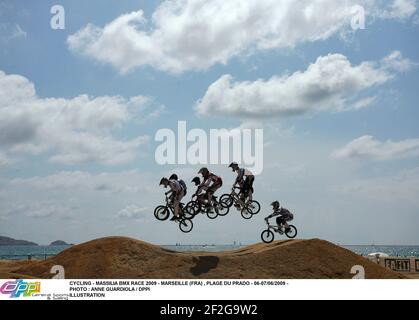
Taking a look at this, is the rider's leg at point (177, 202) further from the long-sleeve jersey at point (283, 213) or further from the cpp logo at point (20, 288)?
the cpp logo at point (20, 288)

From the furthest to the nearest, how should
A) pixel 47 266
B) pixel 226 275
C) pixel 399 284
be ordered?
1. pixel 47 266
2. pixel 226 275
3. pixel 399 284

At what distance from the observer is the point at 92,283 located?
1614 centimetres

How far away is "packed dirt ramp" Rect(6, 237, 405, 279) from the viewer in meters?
22.5

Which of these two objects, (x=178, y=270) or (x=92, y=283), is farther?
(x=178, y=270)

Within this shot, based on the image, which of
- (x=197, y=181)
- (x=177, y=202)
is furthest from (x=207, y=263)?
(x=197, y=181)

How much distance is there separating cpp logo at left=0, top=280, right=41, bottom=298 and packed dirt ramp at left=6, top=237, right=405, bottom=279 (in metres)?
6.84

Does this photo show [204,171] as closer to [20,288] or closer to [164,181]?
[164,181]

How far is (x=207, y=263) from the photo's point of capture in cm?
2333

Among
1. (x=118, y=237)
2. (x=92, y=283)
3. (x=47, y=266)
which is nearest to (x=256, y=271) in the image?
(x=118, y=237)

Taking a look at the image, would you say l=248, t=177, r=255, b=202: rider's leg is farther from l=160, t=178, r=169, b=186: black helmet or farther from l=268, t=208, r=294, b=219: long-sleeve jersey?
l=160, t=178, r=169, b=186: black helmet

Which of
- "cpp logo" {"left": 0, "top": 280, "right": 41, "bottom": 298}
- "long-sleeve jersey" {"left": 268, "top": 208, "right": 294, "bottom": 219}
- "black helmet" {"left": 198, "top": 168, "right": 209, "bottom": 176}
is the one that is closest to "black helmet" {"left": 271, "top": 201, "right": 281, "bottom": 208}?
"long-sleeve jersey" {"left": 268, "top": 208, "right": 294, "bottom": 219}

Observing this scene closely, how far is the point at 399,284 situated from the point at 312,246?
31.5ft

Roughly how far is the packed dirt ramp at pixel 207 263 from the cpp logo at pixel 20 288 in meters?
6.84
